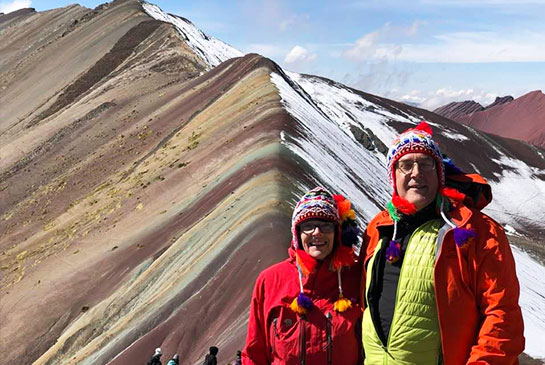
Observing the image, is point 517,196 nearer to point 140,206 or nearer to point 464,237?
point 140,206

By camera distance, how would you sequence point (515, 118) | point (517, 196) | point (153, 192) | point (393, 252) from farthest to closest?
point (515, 118) → point (517, 196) → point (153, 192) → point (393, 252)

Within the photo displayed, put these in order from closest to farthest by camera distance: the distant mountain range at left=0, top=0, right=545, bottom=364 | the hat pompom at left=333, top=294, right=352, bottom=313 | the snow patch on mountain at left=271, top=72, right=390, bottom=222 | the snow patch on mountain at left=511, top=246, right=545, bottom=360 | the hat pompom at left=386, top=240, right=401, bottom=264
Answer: the hat pompom at left=386, top=240, right=401, bottom=264, the hat pompom at left=333, top=294, right=352, bottom=313, the distant mountain range at left=0, top=0, right=545, bottom=364, the snow patch on mountain at left=511, top=246, right=545, bottom=360, the snow patch on mountain at left=271, top=72, right=390, bottom=222

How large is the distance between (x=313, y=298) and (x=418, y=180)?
1133 millimetres

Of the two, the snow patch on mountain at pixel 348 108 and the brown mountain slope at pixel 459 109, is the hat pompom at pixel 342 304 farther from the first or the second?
the brown mountain slope at pixel 459 109

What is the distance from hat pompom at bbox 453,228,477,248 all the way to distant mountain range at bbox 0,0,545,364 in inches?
220

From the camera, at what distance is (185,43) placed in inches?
1911

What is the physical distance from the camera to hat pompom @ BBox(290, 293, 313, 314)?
4966 mm

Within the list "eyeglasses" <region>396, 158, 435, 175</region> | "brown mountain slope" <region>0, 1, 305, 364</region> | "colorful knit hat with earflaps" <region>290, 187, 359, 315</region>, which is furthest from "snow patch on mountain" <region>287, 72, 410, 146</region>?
"eyeglasses" <region>396, 158, 435, 175</region>

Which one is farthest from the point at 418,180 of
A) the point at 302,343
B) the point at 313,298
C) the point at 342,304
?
the point at 302,343

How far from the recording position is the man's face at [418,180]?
4.63 m

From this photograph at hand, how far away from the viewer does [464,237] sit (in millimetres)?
4254

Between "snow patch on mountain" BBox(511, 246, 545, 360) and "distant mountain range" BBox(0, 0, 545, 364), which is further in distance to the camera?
"snow patch on mountain" BBox(511, 246, 545, 360)

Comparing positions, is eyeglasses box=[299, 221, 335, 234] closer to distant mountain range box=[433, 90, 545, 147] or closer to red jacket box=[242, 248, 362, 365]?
red jacket box=[242, 248, 362, 365]

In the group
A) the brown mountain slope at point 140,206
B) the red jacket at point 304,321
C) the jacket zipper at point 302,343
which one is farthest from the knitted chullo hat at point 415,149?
the brown mountain slope at point 140,206
